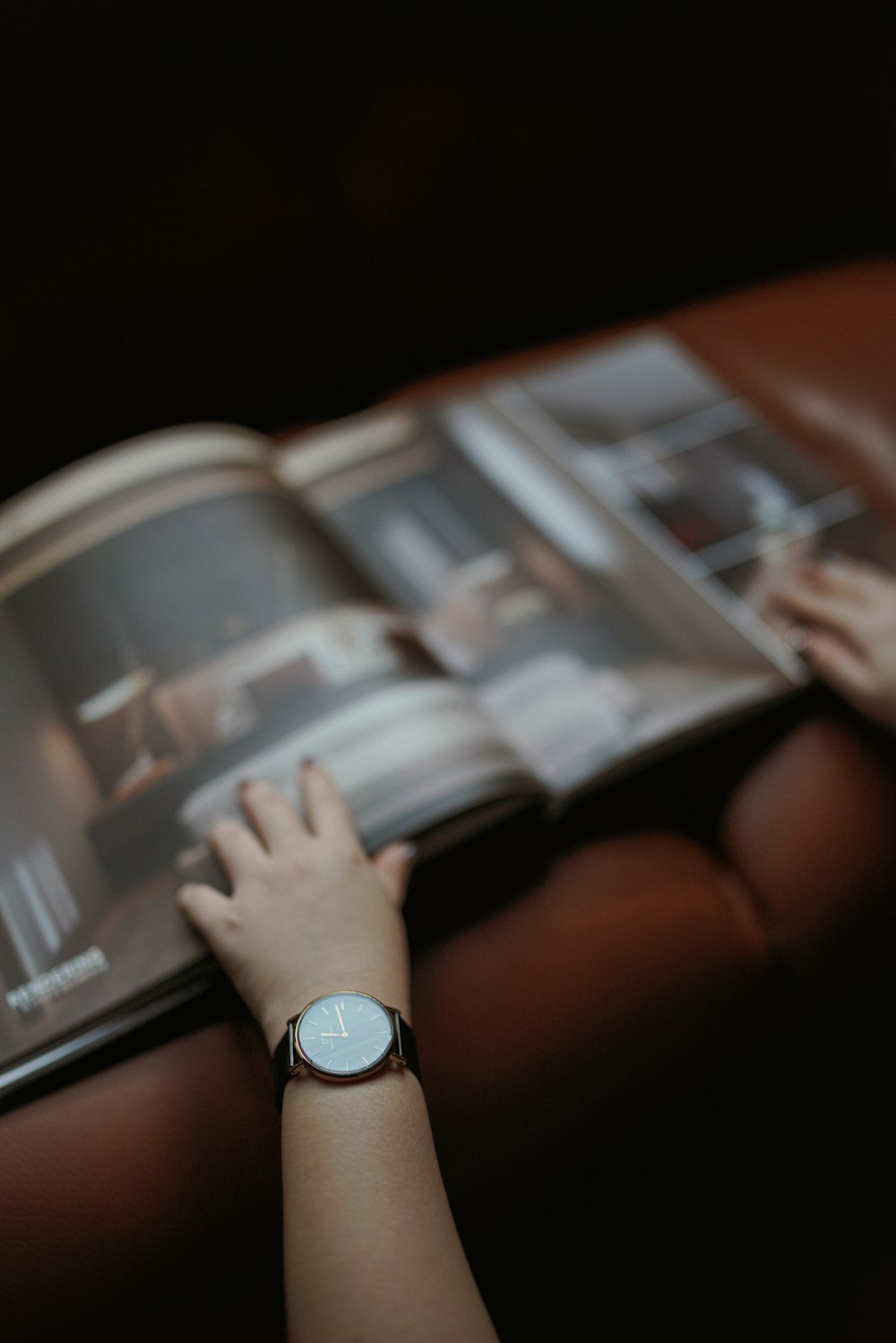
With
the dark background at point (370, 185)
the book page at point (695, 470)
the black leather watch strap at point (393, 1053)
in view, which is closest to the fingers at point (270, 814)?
the black leather watch strap at point (393, 1053)

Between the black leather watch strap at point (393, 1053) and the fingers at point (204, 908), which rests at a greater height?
the fingers at point (204, 908)

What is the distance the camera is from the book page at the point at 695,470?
69 cm

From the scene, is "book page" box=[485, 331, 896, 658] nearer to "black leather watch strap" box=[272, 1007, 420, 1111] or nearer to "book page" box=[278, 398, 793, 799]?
"book page" box=[278, 398, 793, 799]

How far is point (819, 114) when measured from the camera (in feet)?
3.08

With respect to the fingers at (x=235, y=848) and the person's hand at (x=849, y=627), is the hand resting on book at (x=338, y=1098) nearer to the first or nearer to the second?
the fingers at (x=235, y=848)

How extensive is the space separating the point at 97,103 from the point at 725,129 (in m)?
0.54

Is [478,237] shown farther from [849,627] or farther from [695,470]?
[849,627]

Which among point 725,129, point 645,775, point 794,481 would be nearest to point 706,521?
point 794,481

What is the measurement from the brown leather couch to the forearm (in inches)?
3.0

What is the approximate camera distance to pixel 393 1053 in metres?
0.47

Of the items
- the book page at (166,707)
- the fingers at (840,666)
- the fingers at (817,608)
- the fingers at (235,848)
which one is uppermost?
the book page at (166,707)

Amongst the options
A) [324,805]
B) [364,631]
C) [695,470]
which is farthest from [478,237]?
[324,805]

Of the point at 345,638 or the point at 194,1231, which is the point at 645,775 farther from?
the point at 194,1231

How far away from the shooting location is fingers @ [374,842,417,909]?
0.53 metres
